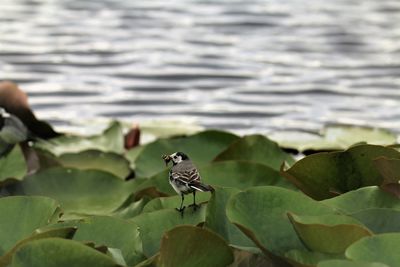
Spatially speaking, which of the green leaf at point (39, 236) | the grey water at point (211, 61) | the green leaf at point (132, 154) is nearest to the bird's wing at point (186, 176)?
the green leaf at point (39, 236)

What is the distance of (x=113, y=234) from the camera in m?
1.67

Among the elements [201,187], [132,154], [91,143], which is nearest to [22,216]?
[201,187]

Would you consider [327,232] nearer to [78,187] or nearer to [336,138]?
[78,187]

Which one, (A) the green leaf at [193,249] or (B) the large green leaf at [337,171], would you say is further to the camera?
(B) the large green leaf at [337,171]

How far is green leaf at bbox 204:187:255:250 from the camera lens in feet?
5.59

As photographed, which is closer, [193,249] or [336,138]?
[193,249]

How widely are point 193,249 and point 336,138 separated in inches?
80.0

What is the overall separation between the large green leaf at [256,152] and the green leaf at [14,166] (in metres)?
0.44

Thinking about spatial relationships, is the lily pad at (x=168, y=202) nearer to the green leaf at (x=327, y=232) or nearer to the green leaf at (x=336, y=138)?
the green leaf at (x=327, y=232)

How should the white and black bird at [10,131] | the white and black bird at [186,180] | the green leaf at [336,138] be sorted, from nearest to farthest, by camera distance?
the white and black bird at [186,180], the white and black bird at [10,131], the green leaf at [336,138]

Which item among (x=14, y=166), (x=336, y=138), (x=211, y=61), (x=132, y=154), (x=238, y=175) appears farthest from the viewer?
(x=211, y=61)

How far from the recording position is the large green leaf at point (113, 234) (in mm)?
1648

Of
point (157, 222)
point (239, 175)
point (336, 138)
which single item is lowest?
point (336, 138)

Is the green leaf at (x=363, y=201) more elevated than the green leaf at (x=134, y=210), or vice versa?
the green leaf at (x=363, y=201)
